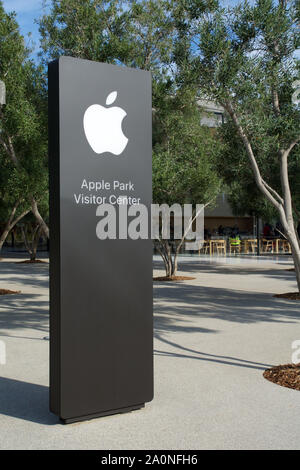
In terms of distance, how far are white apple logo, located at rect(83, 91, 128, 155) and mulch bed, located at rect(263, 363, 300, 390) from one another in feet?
9.76

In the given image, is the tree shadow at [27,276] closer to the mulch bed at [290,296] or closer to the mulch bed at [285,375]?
the mulch bed at [290,296]

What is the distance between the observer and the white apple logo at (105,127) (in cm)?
471

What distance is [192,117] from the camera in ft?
56.2

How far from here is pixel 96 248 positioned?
15.6 feet

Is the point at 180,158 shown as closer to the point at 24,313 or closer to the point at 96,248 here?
the point at 24,313

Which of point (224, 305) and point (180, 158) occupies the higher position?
point (180, 158)

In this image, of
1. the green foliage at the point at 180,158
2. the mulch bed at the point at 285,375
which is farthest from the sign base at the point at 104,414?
the green foliage at the point at 180,158

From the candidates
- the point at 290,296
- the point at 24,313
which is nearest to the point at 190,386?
the point at 24,313

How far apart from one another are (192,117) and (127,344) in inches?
518

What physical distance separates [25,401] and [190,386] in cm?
168

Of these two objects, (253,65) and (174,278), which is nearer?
(253,65)

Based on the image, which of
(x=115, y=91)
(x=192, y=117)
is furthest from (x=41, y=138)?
(x=115, y=91)

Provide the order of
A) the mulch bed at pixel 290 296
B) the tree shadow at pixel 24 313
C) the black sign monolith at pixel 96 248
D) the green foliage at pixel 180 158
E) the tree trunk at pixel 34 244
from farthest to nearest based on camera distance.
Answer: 1. the tree trunk at pixel 34 244
2. the green foliage at pixel 180 158
3. the mulch bed at pixel 290 296
4. the tree shadow at pixel 24 313
5. the black sign monolith at pixel 96 248

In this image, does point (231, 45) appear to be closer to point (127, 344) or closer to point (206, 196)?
point (127, 344)
